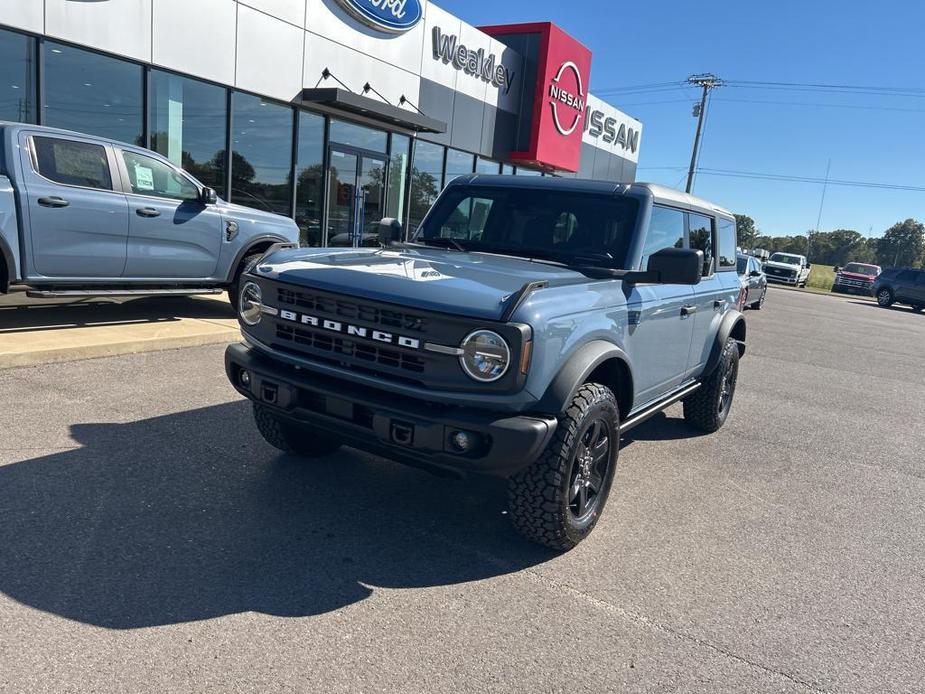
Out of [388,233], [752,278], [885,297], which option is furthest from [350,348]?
[885,297]

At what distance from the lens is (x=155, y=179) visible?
734cm

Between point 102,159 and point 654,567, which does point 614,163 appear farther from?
point 654,567

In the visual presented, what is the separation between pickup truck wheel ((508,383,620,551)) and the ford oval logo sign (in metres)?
11.9

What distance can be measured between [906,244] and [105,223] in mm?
144727

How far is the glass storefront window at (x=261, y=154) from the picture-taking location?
11664 millimetres

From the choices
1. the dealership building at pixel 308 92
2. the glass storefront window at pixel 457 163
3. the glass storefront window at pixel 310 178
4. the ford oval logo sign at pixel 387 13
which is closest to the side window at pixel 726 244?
the dealership building at pixel 308 92

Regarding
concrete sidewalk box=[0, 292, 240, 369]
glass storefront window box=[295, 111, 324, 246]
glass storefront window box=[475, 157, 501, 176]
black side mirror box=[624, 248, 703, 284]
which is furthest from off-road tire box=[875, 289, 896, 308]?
black side mirror box=[624, 248, 703, 284]

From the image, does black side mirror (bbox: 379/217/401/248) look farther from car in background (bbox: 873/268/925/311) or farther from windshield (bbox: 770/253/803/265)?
windshield (bbox: 770/253/803/265)

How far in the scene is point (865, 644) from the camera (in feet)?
9.48

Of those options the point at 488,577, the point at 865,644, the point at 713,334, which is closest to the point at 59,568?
the point at 488,577

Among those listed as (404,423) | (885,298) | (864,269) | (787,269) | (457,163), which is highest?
(457,163)

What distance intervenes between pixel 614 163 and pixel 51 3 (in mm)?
20635

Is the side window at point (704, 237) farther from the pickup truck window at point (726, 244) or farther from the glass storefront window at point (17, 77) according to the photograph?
the glass storefront window at point (17, 77)

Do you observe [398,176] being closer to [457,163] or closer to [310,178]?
[457,163]
